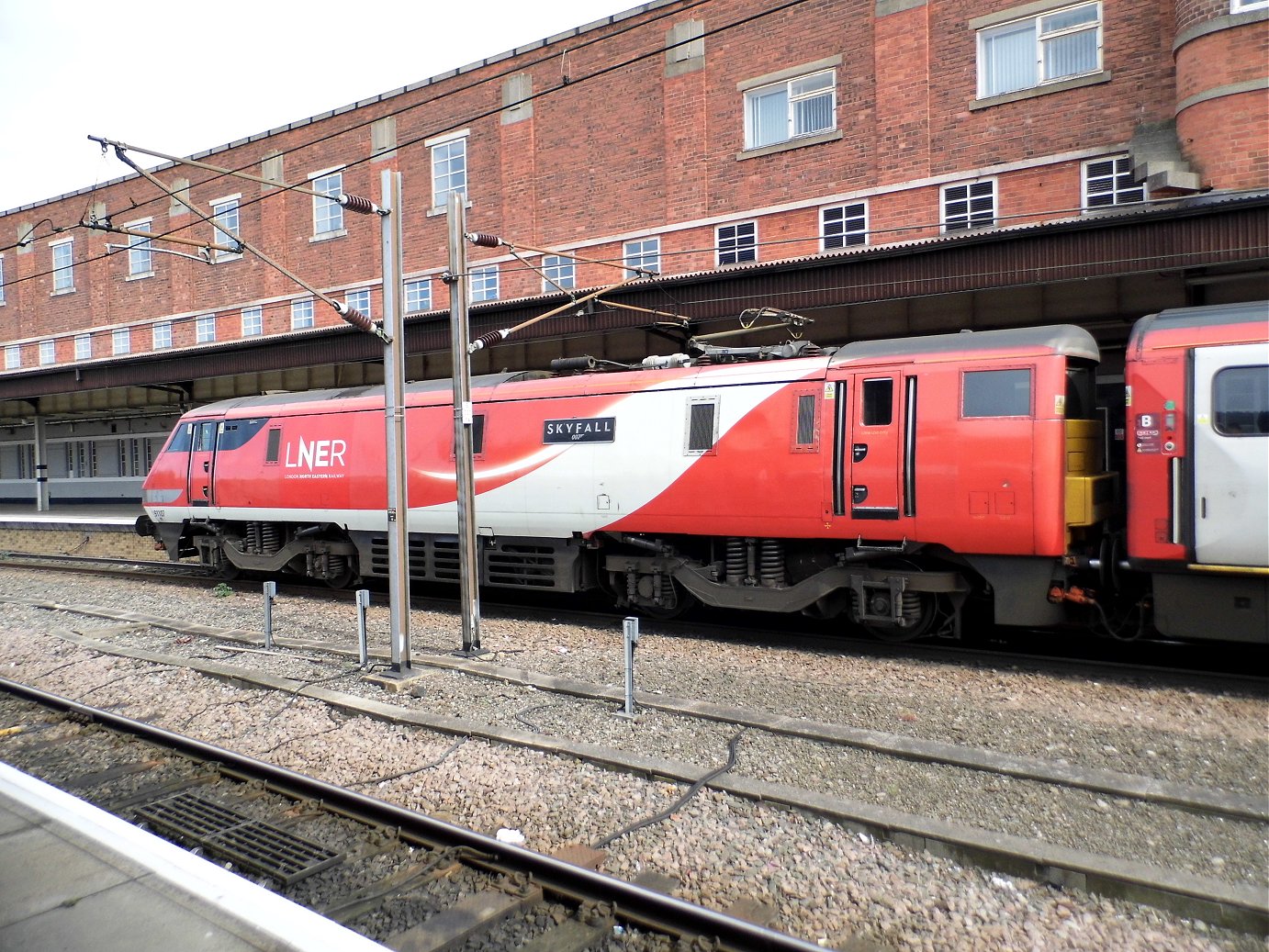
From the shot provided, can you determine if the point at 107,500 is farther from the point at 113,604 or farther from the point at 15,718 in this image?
the point at 15,718

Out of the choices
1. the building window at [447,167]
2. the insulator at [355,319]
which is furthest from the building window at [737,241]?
the insulator at [355,319]

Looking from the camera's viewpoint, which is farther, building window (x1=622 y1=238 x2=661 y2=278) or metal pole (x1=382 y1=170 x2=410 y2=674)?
building window (x1=622 y1=238 x2=661 y2=278)

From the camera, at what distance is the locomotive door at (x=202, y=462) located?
49.0 ft

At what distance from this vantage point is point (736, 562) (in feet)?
33.0

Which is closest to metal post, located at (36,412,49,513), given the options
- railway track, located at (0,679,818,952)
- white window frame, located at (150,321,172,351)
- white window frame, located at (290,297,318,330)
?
white window frame, located at (150,321,172,351)

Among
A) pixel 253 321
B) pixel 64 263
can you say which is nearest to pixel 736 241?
pixel 253 321

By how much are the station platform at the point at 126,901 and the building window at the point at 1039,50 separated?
58.1 ft

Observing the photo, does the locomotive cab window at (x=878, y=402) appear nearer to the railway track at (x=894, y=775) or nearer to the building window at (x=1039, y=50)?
the railway track at (x=894, y=775)

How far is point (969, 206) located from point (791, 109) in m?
4.63

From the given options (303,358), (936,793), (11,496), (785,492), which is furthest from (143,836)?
(11,496)

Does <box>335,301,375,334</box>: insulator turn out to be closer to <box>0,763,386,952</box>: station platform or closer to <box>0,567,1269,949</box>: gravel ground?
<box>0,567,1269,949</box>: gravel ground

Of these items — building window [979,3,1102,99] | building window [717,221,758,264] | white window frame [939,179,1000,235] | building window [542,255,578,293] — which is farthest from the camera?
building window [542,255,578,293]

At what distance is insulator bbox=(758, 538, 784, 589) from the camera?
32.3 feet

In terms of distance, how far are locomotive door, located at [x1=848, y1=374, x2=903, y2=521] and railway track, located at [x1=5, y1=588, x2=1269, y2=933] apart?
8.89 ft
